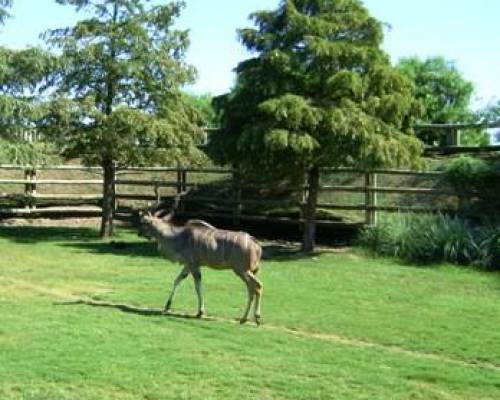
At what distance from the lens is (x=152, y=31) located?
2230cm

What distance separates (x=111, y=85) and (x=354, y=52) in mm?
6595

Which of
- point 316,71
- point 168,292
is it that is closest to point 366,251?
point 316,71

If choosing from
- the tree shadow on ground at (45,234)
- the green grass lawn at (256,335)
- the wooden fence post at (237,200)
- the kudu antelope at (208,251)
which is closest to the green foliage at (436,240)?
the green grass lawn at (256,335)

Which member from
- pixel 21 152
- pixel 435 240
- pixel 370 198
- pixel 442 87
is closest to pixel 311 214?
pixel 370 198

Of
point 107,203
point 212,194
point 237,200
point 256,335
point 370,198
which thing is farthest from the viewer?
point 212,194

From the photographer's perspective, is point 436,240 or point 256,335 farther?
point 436,240

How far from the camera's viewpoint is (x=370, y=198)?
21438 mm

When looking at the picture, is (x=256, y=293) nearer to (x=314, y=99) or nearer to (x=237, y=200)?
(x=314, y=99)

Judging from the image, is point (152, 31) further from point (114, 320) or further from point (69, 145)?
point (114, 320)

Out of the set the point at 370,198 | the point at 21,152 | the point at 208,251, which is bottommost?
the point at 208,251

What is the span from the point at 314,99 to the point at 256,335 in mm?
9686

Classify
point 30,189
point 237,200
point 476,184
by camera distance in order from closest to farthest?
point 476,184 → point 237,200 → point 30,189

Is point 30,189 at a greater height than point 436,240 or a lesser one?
greater

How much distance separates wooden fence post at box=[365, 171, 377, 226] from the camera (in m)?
21.2
